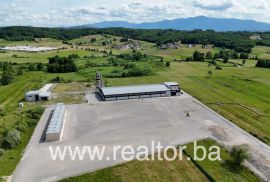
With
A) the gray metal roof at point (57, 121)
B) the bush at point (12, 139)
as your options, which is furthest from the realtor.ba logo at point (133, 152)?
the bush at point (12, 139)

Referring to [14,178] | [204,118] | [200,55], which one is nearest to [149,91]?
[204,118]

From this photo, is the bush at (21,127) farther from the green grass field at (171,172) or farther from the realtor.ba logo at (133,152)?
the green grass field at (171,172)

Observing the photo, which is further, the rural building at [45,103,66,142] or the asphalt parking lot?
the rural building at [45,103,66,142]

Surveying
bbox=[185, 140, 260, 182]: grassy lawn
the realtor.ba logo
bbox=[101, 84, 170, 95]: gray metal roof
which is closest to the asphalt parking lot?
the realtor.ba logo

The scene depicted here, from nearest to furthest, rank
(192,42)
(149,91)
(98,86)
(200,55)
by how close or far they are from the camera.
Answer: (149,91) → (98,86) → (200,55) → (192,42)

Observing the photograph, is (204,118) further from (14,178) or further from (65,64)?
(65,64)

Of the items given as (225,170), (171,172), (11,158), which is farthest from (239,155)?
(11,158)

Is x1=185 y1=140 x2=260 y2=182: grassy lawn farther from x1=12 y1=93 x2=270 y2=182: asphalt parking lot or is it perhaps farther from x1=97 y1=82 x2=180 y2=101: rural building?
x1=97 y1=82 x2=180 y2=101: rural building
